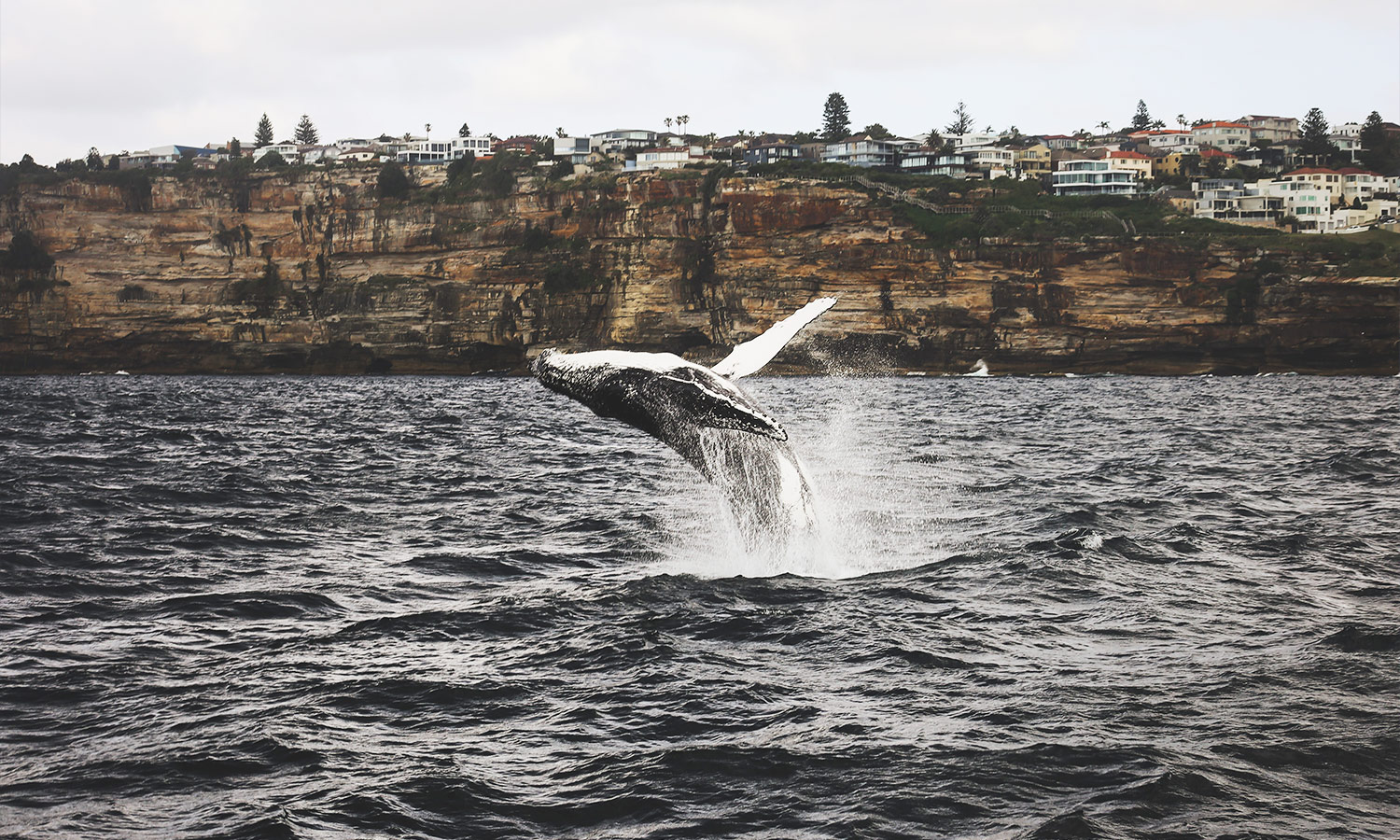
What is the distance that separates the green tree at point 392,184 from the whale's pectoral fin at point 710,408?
105681 mm

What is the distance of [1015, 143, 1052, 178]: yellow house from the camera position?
479 ft

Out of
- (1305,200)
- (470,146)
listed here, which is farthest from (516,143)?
(1305,200)

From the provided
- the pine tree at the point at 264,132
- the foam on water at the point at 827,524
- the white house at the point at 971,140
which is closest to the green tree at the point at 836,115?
the white house at the point at 971,140

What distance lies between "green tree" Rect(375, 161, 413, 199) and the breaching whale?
10387 centimetres

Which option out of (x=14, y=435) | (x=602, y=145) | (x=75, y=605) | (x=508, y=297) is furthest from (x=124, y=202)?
(x=75, y=605)

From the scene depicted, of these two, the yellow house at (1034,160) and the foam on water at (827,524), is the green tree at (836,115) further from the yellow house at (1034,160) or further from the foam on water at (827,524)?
the foam on water at (827,524)

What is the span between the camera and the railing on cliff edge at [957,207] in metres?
101

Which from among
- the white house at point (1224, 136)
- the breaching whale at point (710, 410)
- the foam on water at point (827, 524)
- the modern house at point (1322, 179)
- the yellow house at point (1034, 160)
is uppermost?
the white house at point (1224, 136)

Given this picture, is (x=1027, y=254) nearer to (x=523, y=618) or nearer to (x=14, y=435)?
(x=14, y=435)

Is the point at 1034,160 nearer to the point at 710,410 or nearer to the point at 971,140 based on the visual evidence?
the point at 971,140

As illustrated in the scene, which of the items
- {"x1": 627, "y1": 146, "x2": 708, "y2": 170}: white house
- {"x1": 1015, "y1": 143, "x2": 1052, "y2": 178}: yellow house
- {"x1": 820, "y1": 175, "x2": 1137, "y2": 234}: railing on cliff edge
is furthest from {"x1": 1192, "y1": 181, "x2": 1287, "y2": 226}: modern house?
{"x1": 627, "y1": 146, "x2": 708, "y2": 170}: white house

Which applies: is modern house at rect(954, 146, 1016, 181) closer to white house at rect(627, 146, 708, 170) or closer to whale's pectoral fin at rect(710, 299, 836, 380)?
white house at rect(627, 146, 708, 170)

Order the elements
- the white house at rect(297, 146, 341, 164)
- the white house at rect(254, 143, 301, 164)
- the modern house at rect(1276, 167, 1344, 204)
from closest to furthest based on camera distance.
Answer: the modern house at rect(1276, 167, 1344, 204) < the white house at rect(297, 146, 341, 164) < the white house at rect(254, 143, 301, 164)

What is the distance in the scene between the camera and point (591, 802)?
700cm
